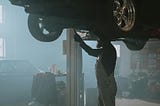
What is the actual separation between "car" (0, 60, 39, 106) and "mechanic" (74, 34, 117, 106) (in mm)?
3612

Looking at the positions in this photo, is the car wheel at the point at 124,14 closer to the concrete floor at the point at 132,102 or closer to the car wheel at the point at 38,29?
the car wheel at the point at 38,29

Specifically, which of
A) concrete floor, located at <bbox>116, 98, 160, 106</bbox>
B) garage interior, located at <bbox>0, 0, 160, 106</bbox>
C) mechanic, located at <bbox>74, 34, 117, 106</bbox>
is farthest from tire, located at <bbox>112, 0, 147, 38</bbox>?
concrete floor, located at <bbox>116, 98, 160, 106</bbox>

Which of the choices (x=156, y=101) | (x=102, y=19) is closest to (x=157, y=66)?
(x=156, y=101)

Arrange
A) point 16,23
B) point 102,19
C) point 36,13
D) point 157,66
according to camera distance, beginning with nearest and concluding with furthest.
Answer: point 102,19 → point 36,13 → point 157,66 → point 16,23

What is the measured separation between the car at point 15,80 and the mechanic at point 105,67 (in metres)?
3.61

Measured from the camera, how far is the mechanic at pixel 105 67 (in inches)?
103

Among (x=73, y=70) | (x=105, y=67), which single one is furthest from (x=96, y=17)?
(x=73, y=70)

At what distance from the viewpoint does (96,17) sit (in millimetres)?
2480

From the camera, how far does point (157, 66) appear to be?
16.4ft

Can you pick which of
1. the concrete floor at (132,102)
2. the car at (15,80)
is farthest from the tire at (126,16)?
the car at (15,80)

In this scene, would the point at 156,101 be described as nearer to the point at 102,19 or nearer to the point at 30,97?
the point at 30,97

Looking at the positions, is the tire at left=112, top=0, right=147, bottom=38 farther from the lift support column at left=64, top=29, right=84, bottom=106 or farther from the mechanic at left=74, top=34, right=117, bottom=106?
the lift support column at left=64, top=29, right=84, bottom=106

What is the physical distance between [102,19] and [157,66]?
8.94 feet

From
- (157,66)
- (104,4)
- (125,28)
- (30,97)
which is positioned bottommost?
(30,97)
